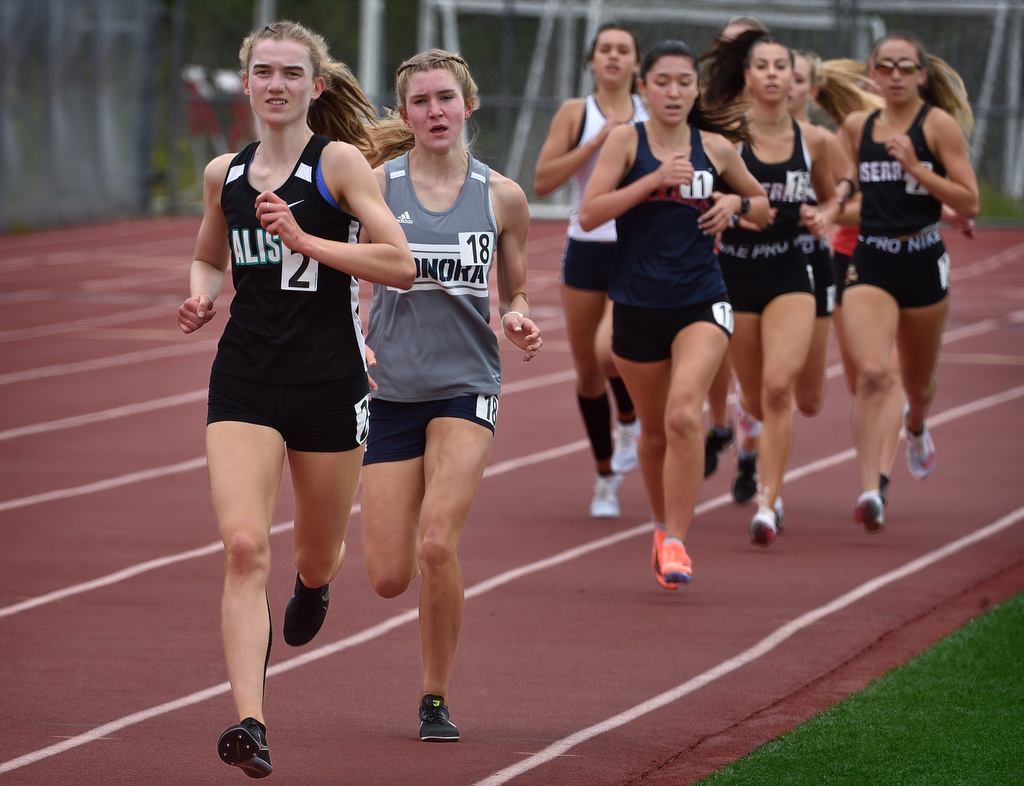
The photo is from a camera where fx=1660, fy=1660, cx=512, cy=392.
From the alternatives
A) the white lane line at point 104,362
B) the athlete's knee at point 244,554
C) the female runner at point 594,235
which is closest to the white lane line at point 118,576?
the female runner at point 594,235

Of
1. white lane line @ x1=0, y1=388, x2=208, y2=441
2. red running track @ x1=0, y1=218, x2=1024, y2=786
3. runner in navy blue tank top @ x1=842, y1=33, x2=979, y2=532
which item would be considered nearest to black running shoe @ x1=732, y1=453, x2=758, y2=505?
red running track @ x1=0, y1=218, x2=1024, y2=786

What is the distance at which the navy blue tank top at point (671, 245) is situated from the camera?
6996 mm

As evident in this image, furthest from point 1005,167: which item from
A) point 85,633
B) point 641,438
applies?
point 85,633

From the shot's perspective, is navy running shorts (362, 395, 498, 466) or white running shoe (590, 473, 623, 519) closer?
navy running shorts (362, 395, 498, 466)

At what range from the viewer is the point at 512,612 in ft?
22.6

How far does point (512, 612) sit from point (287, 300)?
253 cm

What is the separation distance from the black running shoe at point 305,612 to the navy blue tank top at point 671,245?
2164 mm

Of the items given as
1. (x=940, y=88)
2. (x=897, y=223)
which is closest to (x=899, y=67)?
(x=940, y=88)

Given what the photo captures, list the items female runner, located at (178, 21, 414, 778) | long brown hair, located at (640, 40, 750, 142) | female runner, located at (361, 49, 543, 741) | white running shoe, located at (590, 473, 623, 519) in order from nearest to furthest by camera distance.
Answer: female runner, located at (178, 21, 414, 778), female runner, located at (361, 49, 543, 741), long brown hair, located at (640, 40, 750, 142), white running shoe, located at (590, 473, 623, 519)

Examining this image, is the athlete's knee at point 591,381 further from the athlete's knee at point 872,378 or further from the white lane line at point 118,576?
the athlete's knee at point 872,378

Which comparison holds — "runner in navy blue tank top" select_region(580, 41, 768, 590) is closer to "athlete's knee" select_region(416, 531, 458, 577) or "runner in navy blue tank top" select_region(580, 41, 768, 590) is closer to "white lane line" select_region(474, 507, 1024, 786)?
"white lane line" select_region(474, 507, 1024, 786)

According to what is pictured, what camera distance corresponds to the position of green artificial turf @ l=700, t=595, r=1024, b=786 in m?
4.71

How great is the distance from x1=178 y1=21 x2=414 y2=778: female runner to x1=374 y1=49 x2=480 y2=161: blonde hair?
417 millimetres

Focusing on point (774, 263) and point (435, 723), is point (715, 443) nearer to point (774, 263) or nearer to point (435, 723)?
point (774, 263)
